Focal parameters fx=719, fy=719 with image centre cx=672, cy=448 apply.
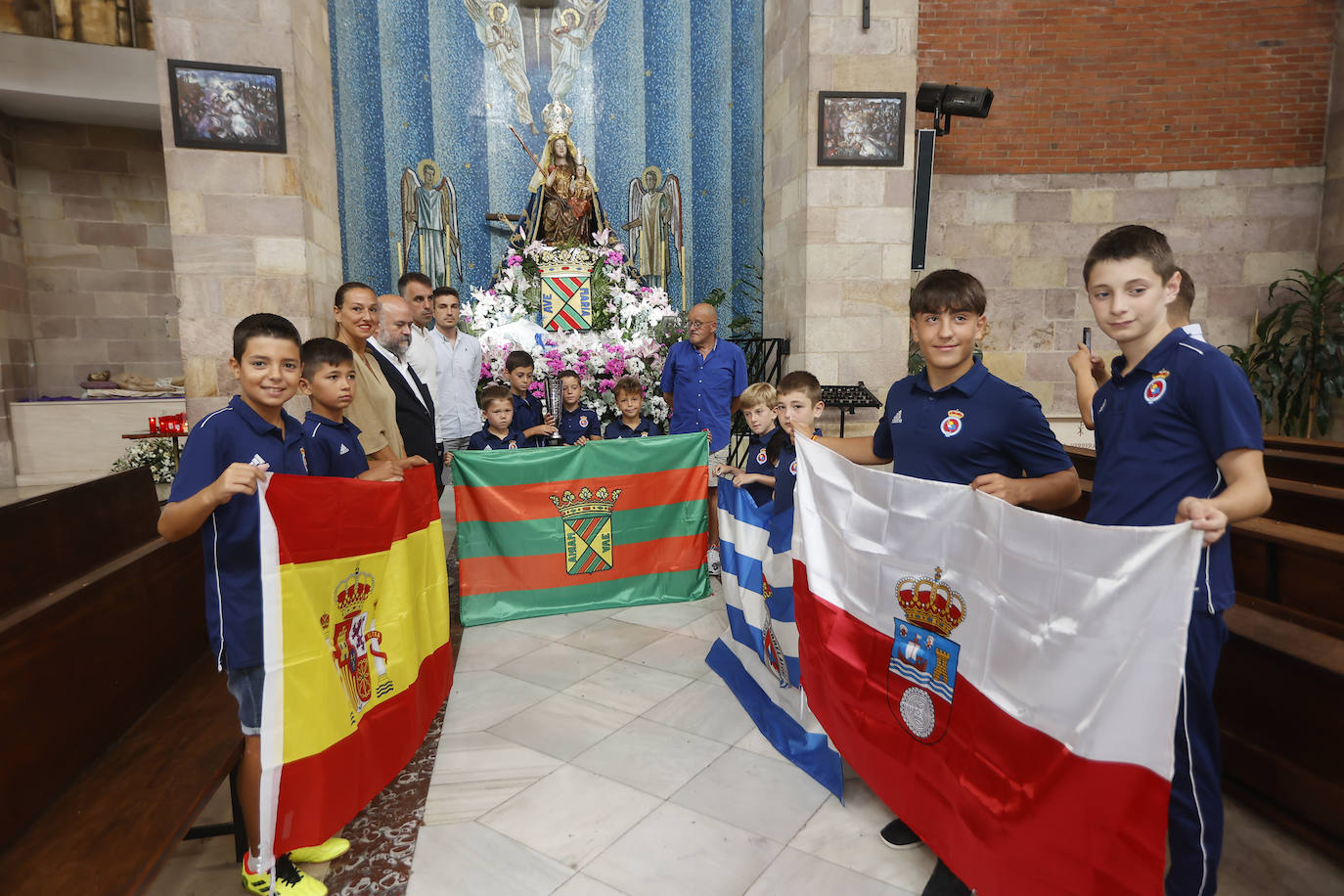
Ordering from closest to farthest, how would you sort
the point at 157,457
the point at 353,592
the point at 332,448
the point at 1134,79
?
the point at 353,592 < the point at 332,448 < the point at 157,457 < the point at 1134,79

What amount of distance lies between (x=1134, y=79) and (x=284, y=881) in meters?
9.24

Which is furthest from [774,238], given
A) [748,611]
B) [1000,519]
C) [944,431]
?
→ [1000,519]

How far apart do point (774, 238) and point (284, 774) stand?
244 inches

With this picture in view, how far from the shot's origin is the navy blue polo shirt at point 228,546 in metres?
1.77

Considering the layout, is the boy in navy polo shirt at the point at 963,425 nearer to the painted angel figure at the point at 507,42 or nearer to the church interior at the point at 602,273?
the church interior at the point at 602,273

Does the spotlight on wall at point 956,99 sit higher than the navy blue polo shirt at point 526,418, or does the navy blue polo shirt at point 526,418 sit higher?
the spotlight on wall at point 956,99

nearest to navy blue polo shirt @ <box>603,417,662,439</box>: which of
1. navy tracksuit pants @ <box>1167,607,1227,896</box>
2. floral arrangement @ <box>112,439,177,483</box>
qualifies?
navy tracksuit pants @ <box>1167,607,1227,896</box>

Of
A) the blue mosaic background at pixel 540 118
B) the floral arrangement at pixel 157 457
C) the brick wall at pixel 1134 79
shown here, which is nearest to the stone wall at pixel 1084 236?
the brick wall at pixel 1134 79

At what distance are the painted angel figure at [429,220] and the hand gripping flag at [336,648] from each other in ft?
18.8

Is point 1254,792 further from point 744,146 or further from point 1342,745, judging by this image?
point 744,146

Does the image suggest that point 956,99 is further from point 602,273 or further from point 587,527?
point 587,527

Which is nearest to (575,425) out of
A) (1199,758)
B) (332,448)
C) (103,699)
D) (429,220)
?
(332,448)

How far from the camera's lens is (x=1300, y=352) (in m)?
7.03

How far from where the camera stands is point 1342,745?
6.22 ft
